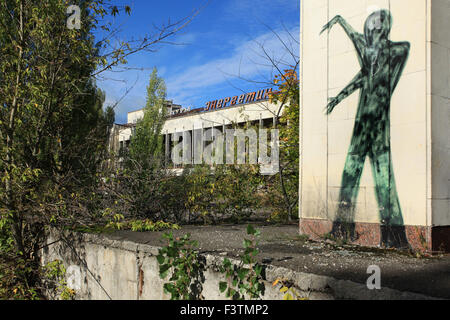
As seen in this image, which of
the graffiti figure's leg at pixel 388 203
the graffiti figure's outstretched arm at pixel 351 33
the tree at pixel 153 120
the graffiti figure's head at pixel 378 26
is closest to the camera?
the graffiti figure's leg at pixel 388 203

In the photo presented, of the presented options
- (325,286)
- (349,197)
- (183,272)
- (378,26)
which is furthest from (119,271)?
(378,26)

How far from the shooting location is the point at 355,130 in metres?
4.87

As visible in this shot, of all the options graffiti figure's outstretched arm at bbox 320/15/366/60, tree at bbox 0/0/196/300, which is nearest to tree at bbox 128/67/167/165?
tree at bbox 0/0/196/300

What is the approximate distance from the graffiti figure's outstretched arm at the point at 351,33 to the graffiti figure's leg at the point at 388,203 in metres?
1.40

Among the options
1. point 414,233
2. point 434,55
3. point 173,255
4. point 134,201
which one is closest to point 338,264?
point 414,233

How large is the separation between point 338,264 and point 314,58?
3001 mm

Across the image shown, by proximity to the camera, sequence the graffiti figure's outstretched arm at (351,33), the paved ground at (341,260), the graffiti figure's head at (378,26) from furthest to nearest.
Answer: the graffiti figure's outstretched arm at (351,33) < the graffiti figure's head at (378,26) < the paved ground at (341,260)

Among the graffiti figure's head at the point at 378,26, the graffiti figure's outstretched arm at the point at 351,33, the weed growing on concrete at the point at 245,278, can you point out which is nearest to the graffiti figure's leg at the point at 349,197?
the graffiti figure's outstretched arm at the point at 351,33

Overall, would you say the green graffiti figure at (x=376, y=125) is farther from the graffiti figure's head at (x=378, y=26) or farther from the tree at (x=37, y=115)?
the tree at (x=37, y=115)

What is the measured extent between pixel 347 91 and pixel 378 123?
0.64 m

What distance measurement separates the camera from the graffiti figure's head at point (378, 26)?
4625mm

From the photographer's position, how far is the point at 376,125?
183 inches

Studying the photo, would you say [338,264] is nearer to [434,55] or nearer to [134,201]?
[434,55]

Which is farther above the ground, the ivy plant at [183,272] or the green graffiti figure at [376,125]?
the green graffiti figure at [376,125]
